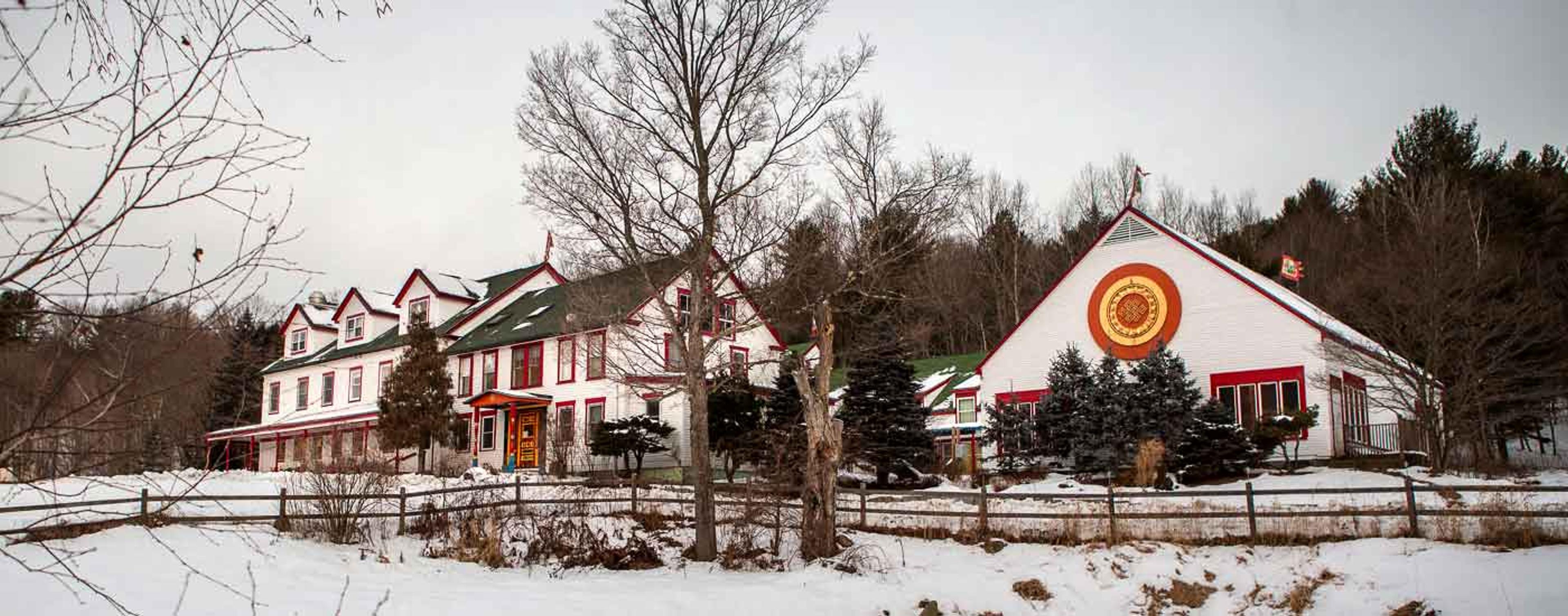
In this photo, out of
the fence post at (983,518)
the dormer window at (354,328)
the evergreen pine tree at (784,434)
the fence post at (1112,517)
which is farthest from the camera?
the dormer window at (354,328)

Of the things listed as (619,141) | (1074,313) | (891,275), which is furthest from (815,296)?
(1074,313)

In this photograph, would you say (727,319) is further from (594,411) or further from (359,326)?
(359,326)

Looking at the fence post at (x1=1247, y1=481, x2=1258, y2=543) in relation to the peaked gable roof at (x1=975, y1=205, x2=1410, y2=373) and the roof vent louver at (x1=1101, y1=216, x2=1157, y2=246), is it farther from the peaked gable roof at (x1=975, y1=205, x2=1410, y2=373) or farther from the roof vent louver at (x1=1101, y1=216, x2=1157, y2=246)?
the roof vent louver at (x1=1101, y1=216, x2=1157, y2=246)

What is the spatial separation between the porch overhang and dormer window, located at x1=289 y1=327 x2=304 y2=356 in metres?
14.3

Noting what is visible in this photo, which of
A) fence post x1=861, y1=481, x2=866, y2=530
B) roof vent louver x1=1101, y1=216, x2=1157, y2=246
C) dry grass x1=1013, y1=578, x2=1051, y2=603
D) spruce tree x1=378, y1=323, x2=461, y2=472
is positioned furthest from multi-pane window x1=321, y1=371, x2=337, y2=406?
dry grass x1=1013, y1=578, x2=1051, y2=603

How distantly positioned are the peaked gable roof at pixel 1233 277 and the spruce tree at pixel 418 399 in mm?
17681

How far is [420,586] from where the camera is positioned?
51.7 ft

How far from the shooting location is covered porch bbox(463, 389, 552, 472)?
3678 cm

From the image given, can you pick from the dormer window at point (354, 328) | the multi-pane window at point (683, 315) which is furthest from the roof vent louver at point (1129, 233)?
the dormer window at point (354, 328)

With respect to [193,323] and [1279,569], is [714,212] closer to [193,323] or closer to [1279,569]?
[1279,569]

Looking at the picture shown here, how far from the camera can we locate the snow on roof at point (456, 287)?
42.2 metres

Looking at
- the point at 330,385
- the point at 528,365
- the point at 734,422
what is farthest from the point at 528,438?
the point at 330,385

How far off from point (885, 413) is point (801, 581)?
36.8 ft

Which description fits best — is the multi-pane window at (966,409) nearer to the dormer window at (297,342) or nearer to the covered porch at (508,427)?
the covered porch at (508,427)
